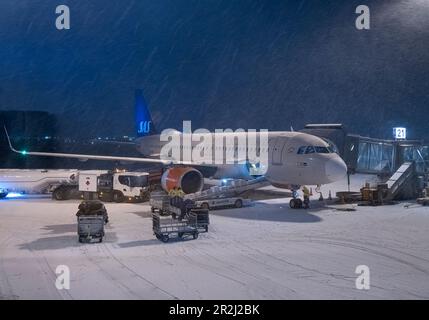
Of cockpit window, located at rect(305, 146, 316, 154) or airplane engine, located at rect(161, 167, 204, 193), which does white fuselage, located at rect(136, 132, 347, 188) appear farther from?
airplane engine, located at rect(161, 167, 204, 193)

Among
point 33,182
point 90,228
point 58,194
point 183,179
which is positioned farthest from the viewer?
point 33,182

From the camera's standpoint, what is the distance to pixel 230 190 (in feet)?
80.5

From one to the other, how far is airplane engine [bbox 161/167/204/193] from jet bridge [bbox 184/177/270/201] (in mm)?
582

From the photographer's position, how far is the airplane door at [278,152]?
931 inches

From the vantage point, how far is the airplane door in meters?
23.6

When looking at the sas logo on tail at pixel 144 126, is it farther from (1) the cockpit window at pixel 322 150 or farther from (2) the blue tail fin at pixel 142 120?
(1) the cockpit window at pixel 322 150

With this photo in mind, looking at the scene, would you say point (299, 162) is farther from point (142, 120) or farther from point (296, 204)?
point (142, 120)

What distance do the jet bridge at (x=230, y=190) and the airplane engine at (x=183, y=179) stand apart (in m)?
0.58

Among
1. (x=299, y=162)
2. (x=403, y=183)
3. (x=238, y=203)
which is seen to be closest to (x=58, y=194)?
(x=238, y=203)

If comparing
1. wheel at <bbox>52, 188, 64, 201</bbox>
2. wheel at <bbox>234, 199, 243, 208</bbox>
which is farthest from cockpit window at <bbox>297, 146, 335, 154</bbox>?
wheel at <bbox>52, 188, 64, 201</bbox>

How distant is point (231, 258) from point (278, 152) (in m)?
11.6

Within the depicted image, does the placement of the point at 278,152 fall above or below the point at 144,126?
below

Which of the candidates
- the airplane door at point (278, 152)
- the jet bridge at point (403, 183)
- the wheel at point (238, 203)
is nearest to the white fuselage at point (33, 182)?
the wheel at point (238, 203)
